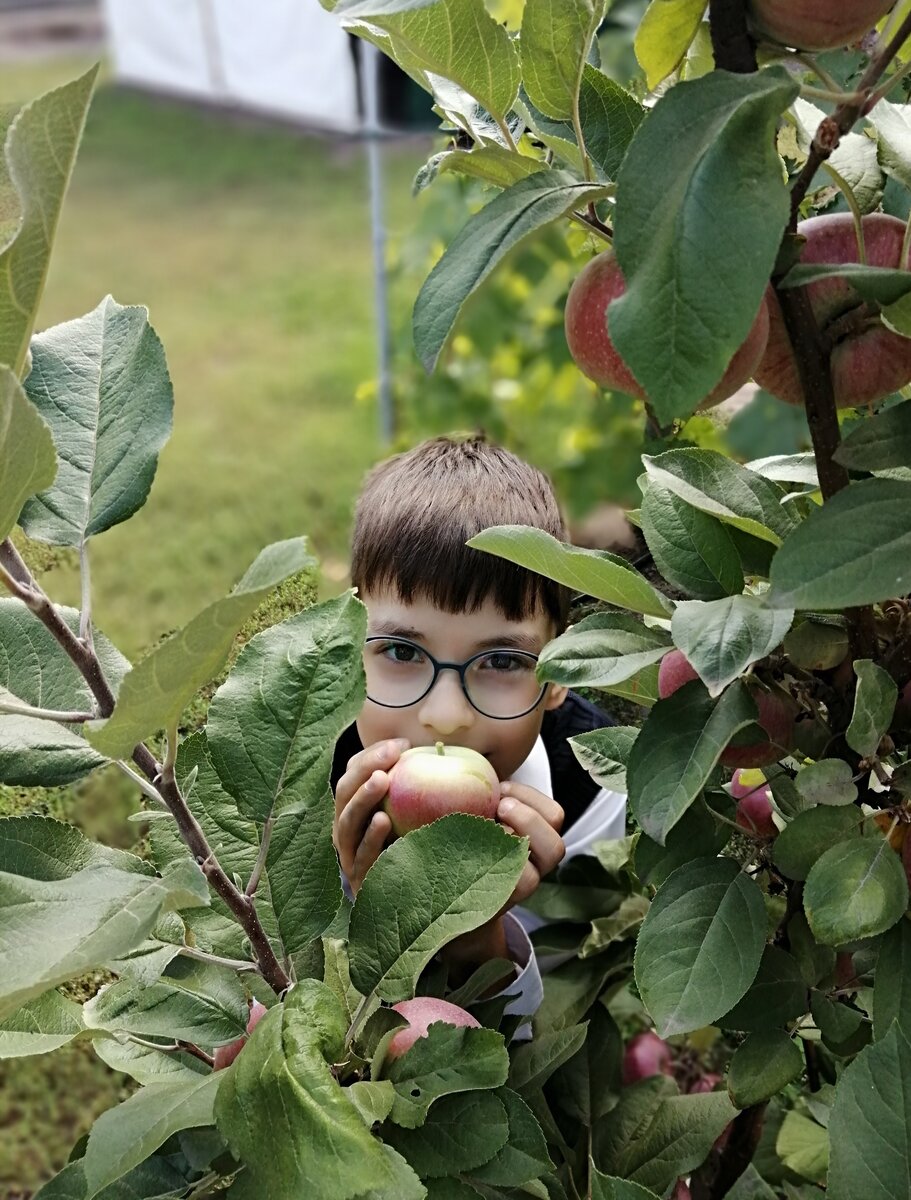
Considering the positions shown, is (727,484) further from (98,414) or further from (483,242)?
(98,414)

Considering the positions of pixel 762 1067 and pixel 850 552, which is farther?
pixel 762 1067

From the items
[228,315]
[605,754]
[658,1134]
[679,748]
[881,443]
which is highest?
[881,443]

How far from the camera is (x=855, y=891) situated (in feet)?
1.77

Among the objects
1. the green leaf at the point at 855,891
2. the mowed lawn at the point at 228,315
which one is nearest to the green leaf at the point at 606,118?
the green leaf at the point at 855,891

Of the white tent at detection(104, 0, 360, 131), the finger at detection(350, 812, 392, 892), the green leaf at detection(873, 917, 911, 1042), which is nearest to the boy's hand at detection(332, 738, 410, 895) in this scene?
the finger at detection(350, 812, 392, 892)

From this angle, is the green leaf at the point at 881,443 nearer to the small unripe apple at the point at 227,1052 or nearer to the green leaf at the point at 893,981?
the green leaf at the point at 893,981

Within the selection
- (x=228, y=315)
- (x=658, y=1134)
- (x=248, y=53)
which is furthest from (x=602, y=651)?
(x=248, y=53)

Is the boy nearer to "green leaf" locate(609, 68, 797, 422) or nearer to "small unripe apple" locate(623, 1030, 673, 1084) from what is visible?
"small unripe apple" locate(623, 1030, 673, 1084)

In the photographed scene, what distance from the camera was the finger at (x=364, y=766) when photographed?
0.86 meters

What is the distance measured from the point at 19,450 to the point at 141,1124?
11.4 inches

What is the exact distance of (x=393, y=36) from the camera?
509 mm

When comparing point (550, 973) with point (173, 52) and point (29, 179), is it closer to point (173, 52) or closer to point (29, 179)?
point (29, 179)

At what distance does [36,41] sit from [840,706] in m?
10.3

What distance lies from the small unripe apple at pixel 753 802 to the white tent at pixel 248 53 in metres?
2.92
